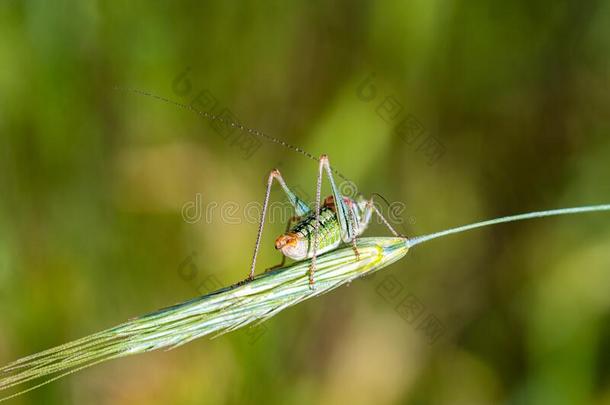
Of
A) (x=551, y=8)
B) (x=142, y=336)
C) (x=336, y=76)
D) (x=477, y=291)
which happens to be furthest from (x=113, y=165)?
(x=551, y=8)

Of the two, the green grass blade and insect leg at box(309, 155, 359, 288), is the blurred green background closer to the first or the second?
insect leg at box(309, 155, 359, 288)

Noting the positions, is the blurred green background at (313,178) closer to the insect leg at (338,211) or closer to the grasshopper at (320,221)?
the grasshopper at (320,221)

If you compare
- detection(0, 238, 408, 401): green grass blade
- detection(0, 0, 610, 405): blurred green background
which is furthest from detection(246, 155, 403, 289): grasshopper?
detection(0, 0, 610, 405): blurred green background

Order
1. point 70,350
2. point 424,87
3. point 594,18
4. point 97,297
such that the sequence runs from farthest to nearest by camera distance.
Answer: point 424,87
point 594,18
point 97,297
point 70,350

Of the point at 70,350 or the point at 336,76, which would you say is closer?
the point at 70,350

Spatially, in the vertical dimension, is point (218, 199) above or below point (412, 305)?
above

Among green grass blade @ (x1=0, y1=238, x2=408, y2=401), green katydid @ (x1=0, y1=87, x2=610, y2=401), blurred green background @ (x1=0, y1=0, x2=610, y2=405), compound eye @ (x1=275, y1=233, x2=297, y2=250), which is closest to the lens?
green grass blade @ (x1=0, y1=238, x2=408, y2=401)

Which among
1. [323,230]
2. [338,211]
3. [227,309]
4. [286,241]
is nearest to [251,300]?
[227,309]

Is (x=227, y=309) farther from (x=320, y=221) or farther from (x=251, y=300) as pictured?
(x=320, y=221)

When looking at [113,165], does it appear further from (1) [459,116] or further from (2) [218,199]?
(1) [459,116]
